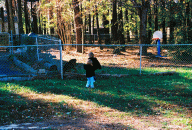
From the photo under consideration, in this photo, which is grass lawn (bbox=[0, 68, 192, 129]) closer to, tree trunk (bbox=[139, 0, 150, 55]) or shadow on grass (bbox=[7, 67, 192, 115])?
shadow on grass (bbox=[7, 67, 192, 115])

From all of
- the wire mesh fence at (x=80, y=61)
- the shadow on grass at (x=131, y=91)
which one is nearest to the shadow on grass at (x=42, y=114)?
the shadow on grass at (x=131, y=91)

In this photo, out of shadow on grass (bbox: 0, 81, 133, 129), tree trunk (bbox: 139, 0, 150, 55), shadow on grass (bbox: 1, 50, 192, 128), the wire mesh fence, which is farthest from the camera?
tree trunk (bbox: 139, 0, 150, 55)

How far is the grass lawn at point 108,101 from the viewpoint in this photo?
238 inches

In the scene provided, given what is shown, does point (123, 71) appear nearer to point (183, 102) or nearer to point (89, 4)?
point (183, 102)

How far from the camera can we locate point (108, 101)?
7605 mm

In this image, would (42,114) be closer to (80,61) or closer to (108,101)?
(108,101)

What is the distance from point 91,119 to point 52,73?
17.2ft

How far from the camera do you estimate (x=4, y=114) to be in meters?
6.12

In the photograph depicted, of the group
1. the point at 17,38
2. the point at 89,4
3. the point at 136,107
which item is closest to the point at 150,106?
the point at 136,107

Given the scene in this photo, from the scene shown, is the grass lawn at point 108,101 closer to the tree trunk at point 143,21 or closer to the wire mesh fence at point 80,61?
the wire mesh fence at point 80,61

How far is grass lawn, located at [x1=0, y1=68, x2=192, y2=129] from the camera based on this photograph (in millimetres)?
6051

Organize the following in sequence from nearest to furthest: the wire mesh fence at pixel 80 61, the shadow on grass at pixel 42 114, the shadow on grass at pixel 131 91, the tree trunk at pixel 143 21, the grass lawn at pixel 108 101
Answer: the shadow on grass at pixel 42 114, the grass lawn at pixel 108 101, the shadow on grass at pixel 131 91, the wire mesh fence at pixel 80 61, the tree trunk at pixel 143 21

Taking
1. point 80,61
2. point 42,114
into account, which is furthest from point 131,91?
point 80,61

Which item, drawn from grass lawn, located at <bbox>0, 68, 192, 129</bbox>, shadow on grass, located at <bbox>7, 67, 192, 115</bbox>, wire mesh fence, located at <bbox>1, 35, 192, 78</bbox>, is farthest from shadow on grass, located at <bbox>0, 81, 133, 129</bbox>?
wire mesh fence, located at <bbox>1, 35, 192, 78</bbox>
